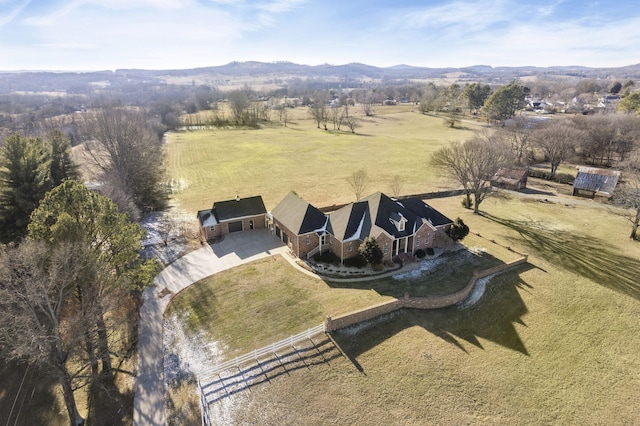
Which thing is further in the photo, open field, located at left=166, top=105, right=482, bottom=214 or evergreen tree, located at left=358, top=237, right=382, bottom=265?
open field, located at left=166, top=105, right=482, bottom=214

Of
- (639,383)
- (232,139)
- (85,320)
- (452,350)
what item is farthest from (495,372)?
(232,139)

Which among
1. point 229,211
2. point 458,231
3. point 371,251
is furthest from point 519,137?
point 229,211

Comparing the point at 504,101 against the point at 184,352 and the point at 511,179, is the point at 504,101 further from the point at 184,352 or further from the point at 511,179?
the point at 184,352

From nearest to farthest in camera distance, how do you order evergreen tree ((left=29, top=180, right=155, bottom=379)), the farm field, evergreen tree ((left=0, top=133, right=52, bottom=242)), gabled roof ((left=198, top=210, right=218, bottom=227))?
the farm field, evergreen tree ((left=29, top=180, right=155, bottom=379)), evergreen tree ((left=0, top=133, right=52, bottom=242)), gabled roof ((left=198, top=210, right=218, bottom=227))

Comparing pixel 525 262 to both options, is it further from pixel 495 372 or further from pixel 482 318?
pixel 495 372

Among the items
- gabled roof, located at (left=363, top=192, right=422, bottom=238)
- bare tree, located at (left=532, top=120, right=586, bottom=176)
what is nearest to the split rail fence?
gabled roof, located at (left=363, top=192, right=422, bottom=238)

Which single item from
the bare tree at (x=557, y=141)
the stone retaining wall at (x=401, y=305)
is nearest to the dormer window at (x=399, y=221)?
the stone retaining wall at (x=401, y=305)

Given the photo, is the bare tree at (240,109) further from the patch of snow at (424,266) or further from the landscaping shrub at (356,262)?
the patch of snow at (424,266)

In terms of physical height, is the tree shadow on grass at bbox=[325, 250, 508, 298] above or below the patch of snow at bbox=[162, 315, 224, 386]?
above

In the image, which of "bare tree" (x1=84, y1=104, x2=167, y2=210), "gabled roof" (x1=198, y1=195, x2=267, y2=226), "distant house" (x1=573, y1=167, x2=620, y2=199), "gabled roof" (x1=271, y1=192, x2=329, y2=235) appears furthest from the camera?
"distant house" (x1=573, y1=167, x2=620, y2=199)

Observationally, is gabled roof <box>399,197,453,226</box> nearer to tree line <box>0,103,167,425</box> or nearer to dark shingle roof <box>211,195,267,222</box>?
dark shingle roof <box>211,195,267,222</box>
